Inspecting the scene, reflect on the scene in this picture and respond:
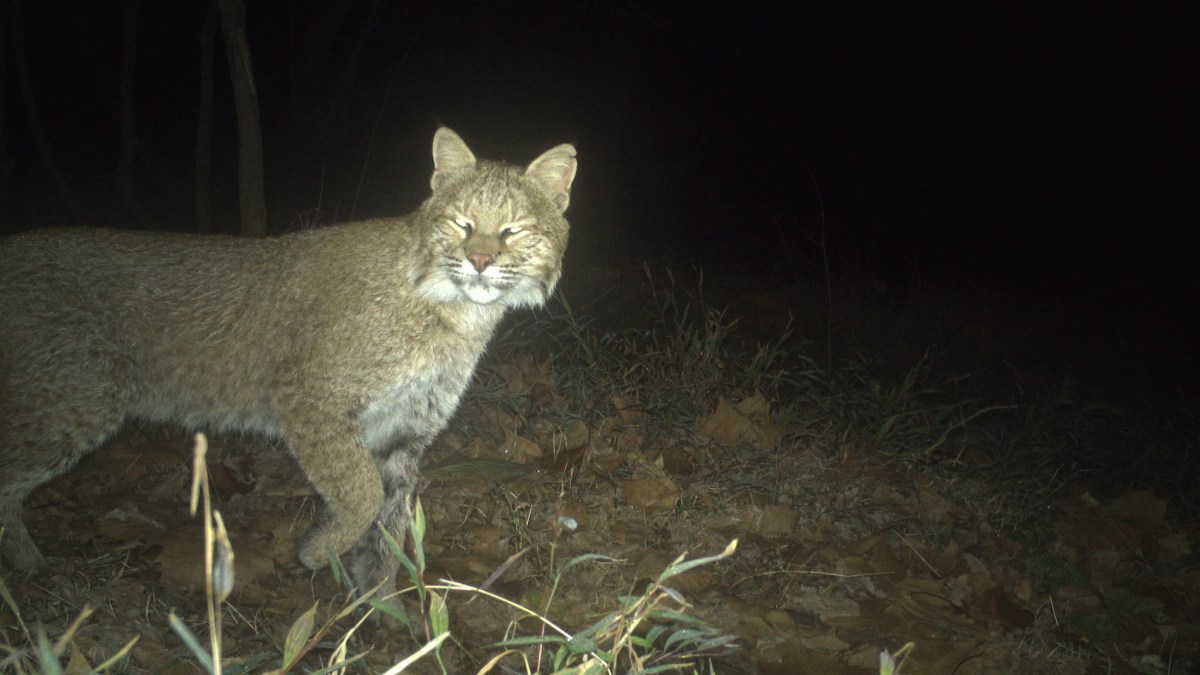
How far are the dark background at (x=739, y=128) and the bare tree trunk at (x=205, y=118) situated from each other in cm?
95

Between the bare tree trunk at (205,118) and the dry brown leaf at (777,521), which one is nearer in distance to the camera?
the dry brown leaf at (777,521)

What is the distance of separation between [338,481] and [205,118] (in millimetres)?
6314

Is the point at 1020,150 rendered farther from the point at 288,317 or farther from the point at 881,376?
the point at 288,317

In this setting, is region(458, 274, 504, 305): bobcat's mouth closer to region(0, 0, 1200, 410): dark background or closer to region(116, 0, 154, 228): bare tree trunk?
region(116, 0, 154, 228): bare tree trunk

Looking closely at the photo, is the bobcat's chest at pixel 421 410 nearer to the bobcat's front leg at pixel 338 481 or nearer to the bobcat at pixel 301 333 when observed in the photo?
the bobcat at pixel 301 333

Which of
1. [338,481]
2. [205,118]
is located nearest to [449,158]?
[338,481]

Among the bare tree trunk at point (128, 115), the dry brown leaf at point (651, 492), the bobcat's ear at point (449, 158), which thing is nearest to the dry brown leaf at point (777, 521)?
the dry brown leaf at point (651, 492)

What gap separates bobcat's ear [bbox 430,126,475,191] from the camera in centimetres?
494

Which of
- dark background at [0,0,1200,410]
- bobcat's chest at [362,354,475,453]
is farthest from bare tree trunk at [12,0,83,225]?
bobcat's chest at [362,354,475,453]

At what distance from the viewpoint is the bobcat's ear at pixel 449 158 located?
4.94m

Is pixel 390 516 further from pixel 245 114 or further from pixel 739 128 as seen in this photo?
pixel 739 128

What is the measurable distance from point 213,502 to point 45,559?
0.91m

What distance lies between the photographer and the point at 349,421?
14.5 feet

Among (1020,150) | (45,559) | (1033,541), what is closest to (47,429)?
(45,559)
